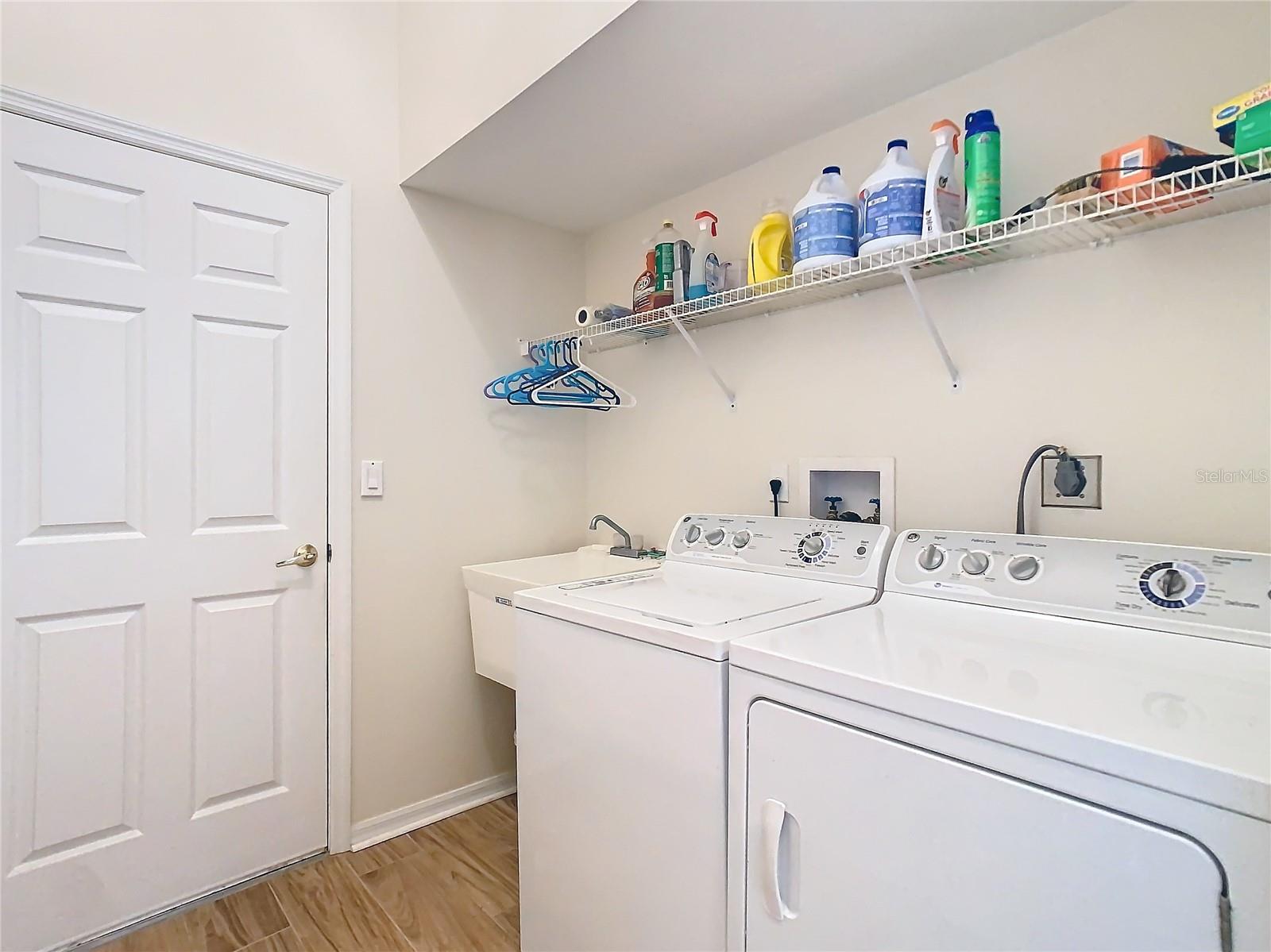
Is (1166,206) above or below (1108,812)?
above

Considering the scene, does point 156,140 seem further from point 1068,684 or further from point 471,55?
point 1068,684

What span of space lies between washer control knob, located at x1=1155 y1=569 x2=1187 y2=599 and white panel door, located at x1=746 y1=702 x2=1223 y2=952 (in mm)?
555

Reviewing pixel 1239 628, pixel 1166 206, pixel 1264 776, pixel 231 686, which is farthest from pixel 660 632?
pixel 231 686

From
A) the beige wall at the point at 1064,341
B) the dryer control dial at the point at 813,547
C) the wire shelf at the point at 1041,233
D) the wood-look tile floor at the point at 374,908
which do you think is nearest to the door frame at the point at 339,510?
the wood-look tile floor at the point at 374,908

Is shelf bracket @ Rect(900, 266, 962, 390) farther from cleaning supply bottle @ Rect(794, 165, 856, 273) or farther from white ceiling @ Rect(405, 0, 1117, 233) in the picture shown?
white ceiling @ Rect(405, 0, 1117, 233)

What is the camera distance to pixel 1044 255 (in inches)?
55.4

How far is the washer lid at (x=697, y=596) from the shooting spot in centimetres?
127

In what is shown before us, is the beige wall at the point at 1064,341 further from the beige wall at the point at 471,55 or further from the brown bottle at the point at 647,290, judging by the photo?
the beige wall at the point at 471,55

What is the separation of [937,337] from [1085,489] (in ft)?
1.44

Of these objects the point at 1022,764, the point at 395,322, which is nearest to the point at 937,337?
the point at 1022,764

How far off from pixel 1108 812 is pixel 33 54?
2481mm

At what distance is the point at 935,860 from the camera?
840 mm

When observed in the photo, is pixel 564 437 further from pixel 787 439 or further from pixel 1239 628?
pixel 1239 628

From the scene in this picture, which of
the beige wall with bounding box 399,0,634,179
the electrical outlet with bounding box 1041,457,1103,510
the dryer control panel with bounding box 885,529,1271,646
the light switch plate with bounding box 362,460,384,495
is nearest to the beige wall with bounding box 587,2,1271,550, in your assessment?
the electrical outlet with bounding box 1041,457,1103,510
